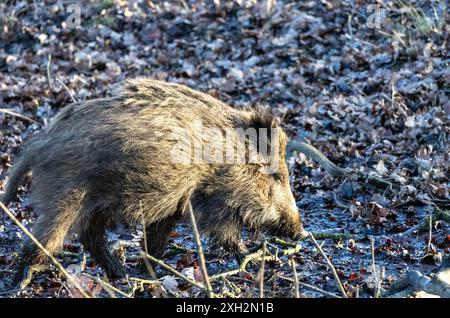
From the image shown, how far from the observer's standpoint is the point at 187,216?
5266 mm

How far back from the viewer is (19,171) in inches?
201

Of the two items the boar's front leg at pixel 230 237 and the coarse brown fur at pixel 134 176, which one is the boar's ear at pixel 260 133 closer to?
the coarse brown fur at pixel 134 176

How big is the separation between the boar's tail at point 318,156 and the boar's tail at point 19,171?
2.70 metres

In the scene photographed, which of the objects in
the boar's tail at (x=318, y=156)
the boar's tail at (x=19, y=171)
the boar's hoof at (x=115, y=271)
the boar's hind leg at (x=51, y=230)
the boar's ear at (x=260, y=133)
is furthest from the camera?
the boar's tail at (x=318, y=156)

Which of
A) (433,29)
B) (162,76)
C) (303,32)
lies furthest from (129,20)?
(433,29)

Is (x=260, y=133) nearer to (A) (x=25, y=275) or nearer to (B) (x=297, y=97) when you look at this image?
(A) (x=25, y=275)

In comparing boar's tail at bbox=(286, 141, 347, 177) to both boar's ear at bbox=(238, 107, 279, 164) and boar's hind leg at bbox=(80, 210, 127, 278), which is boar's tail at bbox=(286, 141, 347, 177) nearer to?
boar's ear at bbox=(238, 107, 279, 164)

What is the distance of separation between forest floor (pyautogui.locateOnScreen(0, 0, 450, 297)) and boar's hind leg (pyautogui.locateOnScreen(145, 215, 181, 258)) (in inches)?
7.4

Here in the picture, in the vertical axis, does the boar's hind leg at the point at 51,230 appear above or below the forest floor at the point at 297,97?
above

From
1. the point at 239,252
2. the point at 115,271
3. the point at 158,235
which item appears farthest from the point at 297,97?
the point at 115,271

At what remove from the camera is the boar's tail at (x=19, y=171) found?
5062mm

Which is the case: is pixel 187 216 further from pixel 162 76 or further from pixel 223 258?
pixel 162 76

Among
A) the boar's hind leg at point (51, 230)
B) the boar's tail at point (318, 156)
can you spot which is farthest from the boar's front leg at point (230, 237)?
the boar's tail at point (318, 156)
